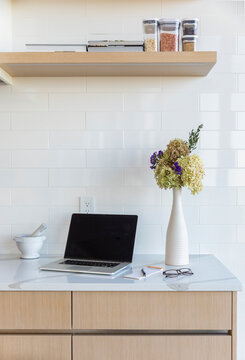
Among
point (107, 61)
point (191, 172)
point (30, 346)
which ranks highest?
point (107, 61)

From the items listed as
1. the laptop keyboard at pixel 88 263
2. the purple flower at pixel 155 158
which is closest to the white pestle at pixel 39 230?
the laptop keyboard at pixel 88 263

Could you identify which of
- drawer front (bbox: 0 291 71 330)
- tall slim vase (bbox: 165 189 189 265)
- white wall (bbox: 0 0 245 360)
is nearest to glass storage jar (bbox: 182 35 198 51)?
white wall (bbox: 0 0 245 360)

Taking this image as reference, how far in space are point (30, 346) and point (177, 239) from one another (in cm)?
76

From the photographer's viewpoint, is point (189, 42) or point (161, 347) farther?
point (189, 42)

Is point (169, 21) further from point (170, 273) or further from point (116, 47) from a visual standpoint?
point (170, 273)

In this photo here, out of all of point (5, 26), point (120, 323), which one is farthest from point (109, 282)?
point (5, 26)

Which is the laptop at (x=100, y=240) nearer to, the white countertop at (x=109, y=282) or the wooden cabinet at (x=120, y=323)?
the white countertop at (x=109, y=282)

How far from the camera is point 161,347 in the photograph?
5.46 ft

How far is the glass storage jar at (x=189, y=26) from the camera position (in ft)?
6.34

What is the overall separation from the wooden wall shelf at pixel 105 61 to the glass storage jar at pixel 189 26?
0.39 ft

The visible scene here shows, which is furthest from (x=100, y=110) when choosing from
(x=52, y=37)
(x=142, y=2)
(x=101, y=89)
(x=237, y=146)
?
(x=237, y=146)

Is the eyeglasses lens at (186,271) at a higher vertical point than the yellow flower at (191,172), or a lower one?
lower

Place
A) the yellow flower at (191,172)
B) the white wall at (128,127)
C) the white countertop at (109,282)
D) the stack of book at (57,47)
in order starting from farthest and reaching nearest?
the white wall at (128,127)
the stack of book at (57,47)
the yellow flower at (191,172)
the white countertop at (109,282)

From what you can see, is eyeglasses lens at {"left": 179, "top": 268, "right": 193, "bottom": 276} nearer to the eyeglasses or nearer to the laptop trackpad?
the eyeglasses
